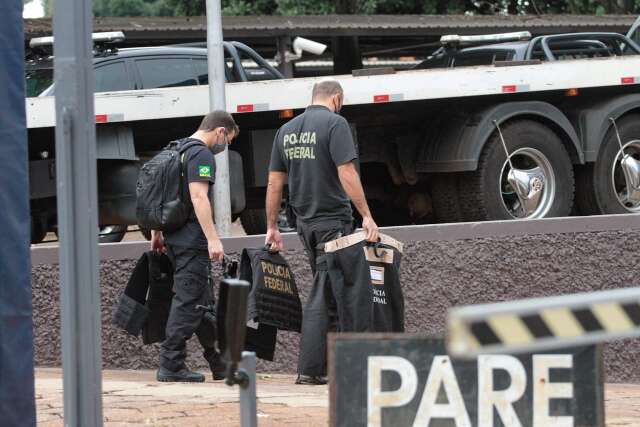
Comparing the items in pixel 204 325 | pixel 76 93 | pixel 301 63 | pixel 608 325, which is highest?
pixel 301 63

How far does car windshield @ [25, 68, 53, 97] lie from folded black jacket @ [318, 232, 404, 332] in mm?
4002

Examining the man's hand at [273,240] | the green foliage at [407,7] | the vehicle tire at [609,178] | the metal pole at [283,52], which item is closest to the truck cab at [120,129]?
the man's hand at [273,240]

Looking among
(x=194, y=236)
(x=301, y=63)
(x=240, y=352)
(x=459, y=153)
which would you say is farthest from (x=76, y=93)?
(x=301, y=63)

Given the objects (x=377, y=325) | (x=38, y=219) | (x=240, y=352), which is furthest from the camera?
(x=38, y=219)

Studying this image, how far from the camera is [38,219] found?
10320 millimetres

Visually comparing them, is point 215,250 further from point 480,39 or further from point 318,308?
point 480,39

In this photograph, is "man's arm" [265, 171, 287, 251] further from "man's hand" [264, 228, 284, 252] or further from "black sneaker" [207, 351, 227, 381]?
"black sneaker" [207, 351, 227, 381]

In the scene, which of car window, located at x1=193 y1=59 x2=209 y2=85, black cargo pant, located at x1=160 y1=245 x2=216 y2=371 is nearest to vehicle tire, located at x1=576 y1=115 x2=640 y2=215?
car window, located at x1=193 y1=59 x2=209 y2=85

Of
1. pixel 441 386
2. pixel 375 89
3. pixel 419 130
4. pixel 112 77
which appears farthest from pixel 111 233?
pixel 441 386

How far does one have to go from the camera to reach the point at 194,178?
759cm

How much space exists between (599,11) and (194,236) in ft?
71.2

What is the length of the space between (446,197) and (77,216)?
23.3ft

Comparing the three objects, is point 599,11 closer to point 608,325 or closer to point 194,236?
point 194,236

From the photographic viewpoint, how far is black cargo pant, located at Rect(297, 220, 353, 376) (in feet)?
24.8
